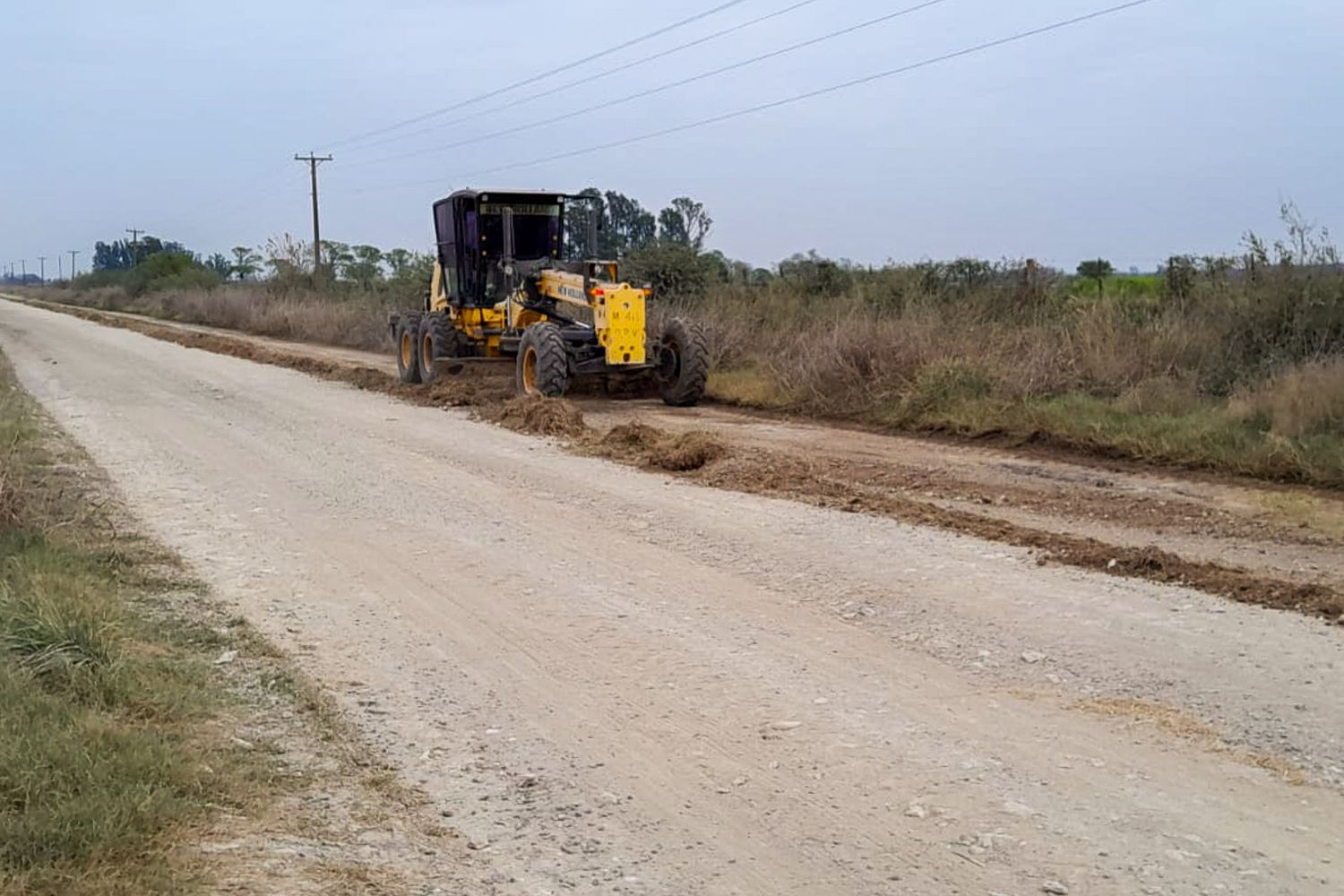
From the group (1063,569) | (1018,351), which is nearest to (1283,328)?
(1018,351)

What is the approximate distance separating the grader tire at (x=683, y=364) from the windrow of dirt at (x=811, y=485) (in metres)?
2.43

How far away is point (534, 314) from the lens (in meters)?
19.1

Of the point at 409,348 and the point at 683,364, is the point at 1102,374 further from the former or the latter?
the point at 409,348

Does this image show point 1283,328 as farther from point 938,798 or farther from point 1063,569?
point 938,798

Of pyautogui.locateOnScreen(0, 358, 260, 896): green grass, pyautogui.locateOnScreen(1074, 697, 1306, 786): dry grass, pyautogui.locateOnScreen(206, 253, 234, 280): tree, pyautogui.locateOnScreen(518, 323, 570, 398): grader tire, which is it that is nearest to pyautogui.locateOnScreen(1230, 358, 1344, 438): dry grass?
pyautogui.locateOnScreen(1074, 697, 1306, 786): dry grass

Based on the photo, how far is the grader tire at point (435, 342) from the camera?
20.2m

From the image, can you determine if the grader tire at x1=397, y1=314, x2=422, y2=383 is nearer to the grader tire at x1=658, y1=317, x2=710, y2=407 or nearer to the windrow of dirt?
the windrow of dirt

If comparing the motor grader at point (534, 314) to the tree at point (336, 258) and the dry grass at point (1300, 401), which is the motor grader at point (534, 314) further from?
the tree at point (336, 258)

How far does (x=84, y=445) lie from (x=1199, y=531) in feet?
37.4

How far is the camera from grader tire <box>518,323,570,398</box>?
17016 millimetres

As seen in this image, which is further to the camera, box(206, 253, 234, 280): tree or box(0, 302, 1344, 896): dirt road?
box(206, 253, 234, 280): tree

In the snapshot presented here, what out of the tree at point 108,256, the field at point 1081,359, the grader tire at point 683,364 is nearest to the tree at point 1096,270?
the field at point 1081,359

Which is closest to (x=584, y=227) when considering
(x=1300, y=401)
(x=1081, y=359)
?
(x=1081, y=359)

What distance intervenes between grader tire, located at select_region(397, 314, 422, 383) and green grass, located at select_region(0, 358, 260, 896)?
1331 cm
